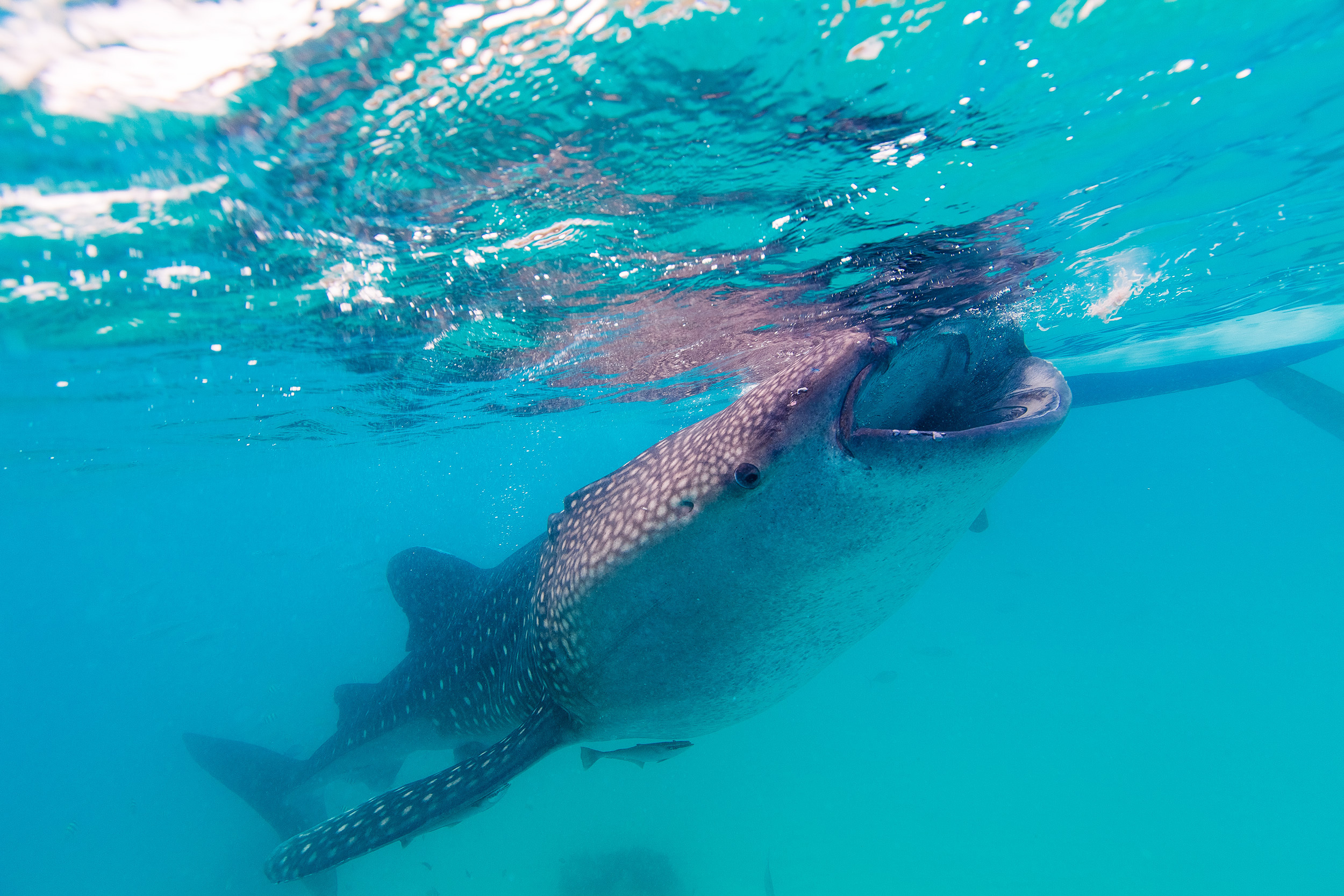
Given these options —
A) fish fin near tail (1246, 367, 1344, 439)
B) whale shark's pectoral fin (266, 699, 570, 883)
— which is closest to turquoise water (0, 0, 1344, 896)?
fish fin near tail (1246, 367, 1344, 439)

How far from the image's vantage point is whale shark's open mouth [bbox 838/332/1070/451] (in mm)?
2424

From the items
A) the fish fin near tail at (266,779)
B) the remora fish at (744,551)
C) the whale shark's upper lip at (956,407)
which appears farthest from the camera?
the fish fin near tail at (266,779)

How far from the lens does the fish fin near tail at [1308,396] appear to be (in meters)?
16.3

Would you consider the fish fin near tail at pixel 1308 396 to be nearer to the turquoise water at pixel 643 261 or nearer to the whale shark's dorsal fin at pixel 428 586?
the turquoise water at pixel 643 261

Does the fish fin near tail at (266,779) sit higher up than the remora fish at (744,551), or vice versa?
the remora fish at (744,551)

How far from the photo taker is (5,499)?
2478cm

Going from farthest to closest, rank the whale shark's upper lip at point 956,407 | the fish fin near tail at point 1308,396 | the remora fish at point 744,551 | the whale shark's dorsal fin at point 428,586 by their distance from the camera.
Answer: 1. the fish fin near tail at point 1308,396
2. the whale shark's dorsal fin at point 428,586
3. the remora fish at point 744,551
4. the whale shark's upper lip at point 956,407

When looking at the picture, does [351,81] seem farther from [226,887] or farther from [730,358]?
[226,887]

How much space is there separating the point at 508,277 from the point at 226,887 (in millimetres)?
21143

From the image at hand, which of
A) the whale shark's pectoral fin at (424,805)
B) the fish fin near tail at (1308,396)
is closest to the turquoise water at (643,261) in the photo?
the fish fin near tail at (1308,396)

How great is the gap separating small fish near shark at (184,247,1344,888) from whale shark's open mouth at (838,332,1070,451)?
2 centimetres

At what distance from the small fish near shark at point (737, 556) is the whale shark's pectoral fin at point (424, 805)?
2 centimetres

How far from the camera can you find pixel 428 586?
6738 mm

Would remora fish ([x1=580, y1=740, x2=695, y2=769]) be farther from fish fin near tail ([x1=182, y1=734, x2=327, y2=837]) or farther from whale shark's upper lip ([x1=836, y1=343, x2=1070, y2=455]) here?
fish fin near tail ([x1=182, y1=734, x2=327, y2=837])
